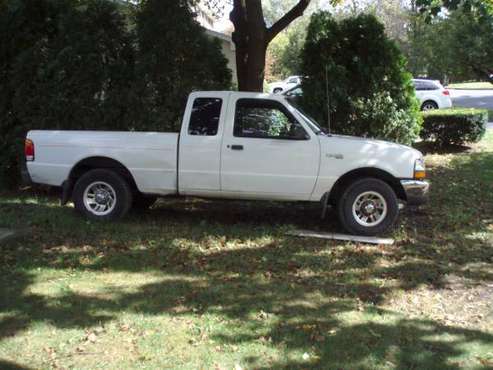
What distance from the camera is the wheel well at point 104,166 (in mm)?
7695

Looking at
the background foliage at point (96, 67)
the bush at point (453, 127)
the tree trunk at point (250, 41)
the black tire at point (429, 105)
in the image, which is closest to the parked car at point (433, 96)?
the black tire at point (429, 105)

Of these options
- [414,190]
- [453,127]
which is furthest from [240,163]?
[453,127]

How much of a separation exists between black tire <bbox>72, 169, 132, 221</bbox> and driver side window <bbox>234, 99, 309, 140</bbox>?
1.66m

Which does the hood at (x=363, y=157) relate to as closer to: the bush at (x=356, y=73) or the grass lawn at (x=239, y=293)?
the grass lawn at (x=239, y=293)

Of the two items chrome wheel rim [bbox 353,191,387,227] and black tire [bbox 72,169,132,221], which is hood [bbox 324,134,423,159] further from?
black tire [bbox 72,169,132,221]

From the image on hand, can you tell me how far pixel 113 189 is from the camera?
25.3 ft

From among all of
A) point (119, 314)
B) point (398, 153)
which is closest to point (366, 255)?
point (398, 153)

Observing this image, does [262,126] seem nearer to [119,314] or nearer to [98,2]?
[119,314]

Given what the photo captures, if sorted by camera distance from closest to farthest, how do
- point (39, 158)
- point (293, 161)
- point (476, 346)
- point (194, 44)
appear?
1. point (476, 346)
2. point (293, 161)
3. point (39, 158)
4. point (194, 44)

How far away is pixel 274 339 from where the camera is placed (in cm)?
452

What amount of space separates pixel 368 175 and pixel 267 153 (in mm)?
1286

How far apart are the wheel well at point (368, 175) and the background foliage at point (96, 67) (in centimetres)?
327

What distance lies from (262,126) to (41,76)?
14.7ft

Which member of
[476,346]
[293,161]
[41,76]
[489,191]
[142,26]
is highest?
[142,26]
